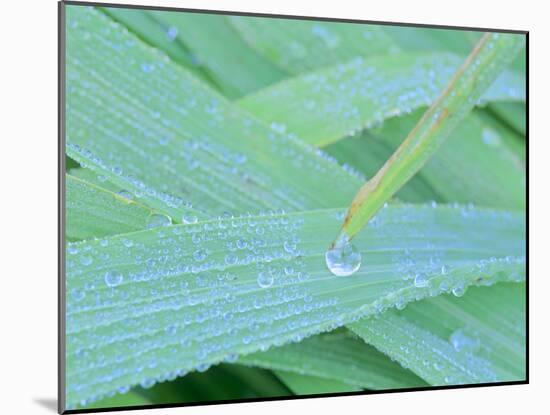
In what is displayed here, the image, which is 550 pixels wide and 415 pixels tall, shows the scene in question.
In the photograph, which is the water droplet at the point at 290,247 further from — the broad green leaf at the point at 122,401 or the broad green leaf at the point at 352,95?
the broad green leaf at the point at 122,401

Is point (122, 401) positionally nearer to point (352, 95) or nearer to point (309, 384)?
point (309, 384)

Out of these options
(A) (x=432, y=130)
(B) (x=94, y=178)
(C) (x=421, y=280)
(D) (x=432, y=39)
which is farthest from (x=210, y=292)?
(D) (x=432, y=39)

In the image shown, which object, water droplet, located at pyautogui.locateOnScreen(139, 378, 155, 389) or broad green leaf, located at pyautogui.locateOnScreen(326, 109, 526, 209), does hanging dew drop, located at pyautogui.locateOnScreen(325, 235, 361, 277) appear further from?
water droplet, located at pyautogui.locateOnScreen(139, 378, 155, 389)

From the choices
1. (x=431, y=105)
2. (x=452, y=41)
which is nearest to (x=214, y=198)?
(x=431, y=105)

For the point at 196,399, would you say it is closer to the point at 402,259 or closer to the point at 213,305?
the point at 213,305

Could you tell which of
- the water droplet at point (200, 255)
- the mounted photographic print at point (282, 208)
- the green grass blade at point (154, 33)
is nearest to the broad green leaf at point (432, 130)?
the mounted photographic print at point (282, 208)

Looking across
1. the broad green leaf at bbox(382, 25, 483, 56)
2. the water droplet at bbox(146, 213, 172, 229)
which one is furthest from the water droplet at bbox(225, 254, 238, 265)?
the broad green leaf at bbox(382, 25, 483, 56)
